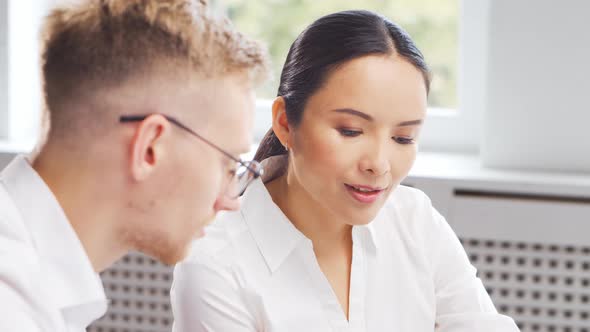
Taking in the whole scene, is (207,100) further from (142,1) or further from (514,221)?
(514,221)

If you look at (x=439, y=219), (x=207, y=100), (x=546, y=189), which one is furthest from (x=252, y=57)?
(x=546, y=189)

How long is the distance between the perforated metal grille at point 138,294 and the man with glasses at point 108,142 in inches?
62.8

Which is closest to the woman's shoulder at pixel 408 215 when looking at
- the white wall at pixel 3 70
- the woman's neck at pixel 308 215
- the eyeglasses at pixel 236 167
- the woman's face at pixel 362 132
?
the woman's neck at pixel 308 215

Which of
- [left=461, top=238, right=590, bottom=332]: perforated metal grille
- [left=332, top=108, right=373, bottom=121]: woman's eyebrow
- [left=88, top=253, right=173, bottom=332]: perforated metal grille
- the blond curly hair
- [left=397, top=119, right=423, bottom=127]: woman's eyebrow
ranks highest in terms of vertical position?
the blond curly hair

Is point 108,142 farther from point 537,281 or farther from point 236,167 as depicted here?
point 537,281

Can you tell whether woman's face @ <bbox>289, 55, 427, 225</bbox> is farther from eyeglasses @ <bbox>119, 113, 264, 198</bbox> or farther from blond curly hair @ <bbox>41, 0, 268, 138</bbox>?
blond curly hair @ <bbox>41, 0, 268, 138</bbox>

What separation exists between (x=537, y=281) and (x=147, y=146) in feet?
5.48

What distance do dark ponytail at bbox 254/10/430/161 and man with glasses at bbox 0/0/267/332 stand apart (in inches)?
15.1

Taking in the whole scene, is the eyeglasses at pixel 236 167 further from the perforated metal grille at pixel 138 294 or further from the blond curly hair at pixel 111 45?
the perforated metal grille at pixel 138 294

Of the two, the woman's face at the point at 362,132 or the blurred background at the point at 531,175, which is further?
the blurred background at the point at 531,175

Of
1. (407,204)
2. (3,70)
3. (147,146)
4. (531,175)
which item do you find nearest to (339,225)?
(407,204)

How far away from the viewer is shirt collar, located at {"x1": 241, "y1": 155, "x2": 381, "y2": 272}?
60.9 inches

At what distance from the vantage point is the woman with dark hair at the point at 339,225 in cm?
143

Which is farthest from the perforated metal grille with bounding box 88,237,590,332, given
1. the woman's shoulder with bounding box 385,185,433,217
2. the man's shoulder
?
the man's shoulder
